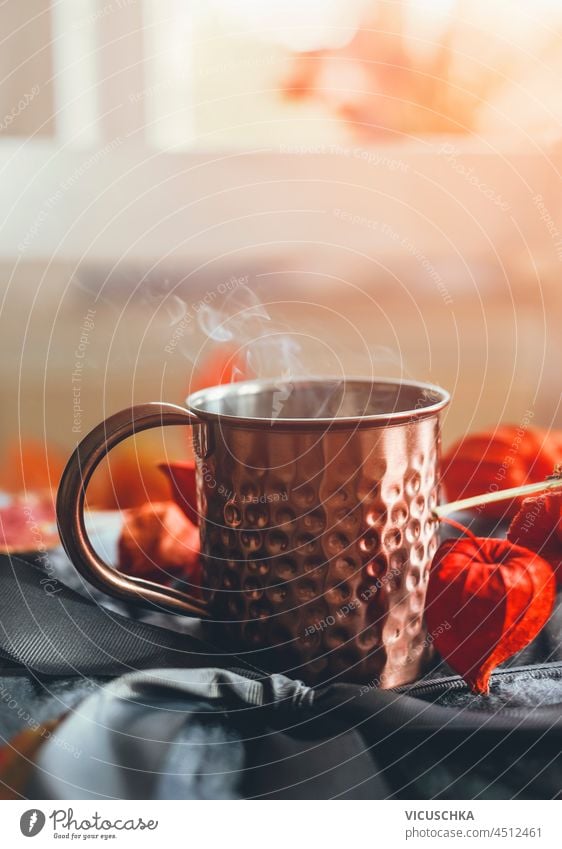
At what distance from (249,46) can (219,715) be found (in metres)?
0.41

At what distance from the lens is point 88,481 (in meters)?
0.23

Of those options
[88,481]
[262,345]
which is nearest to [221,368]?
[262,345]

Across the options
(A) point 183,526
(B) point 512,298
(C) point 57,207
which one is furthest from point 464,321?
(A) point 183,526

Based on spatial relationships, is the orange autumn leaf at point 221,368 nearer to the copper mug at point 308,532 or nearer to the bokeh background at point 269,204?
the bokeh background at point 269,204

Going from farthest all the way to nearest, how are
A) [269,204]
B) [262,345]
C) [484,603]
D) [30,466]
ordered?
[269,204]
[30,466]
[262,345]
[484,603]

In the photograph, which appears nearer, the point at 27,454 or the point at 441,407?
the point at 441,407

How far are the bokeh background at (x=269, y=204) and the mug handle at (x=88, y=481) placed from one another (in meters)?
0.13

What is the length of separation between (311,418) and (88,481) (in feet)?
0.25

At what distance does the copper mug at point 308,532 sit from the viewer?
219 mm

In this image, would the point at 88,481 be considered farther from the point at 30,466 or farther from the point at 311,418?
the point at 30,466

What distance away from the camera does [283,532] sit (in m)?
0.22

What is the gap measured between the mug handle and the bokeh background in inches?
5.1

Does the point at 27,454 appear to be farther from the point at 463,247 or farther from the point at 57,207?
the point at 463,247
